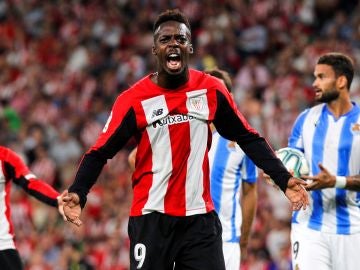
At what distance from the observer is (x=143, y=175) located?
5902mm

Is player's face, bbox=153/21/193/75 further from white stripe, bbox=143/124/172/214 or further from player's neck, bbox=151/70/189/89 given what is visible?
white stripe, bbox=143/124/172/214

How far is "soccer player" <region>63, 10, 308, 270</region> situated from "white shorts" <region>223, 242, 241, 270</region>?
1817mm

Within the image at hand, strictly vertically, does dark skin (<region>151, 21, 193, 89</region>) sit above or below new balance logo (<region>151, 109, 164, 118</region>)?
above

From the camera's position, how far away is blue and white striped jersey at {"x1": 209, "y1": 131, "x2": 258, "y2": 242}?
25.5 feet

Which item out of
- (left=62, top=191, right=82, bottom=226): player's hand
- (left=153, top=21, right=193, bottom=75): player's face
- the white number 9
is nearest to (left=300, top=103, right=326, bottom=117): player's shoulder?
(left=153, top=21, right=193, bottom=75): player's face

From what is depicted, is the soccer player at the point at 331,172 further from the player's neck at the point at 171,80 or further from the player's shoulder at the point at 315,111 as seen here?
the player's neck at the point at 171,80

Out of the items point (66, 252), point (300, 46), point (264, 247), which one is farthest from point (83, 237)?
point (300, 46)

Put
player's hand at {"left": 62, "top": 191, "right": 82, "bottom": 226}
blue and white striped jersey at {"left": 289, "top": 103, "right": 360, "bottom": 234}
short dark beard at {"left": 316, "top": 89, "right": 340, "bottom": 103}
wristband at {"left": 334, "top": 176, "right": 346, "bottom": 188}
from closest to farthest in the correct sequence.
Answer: player's hand at {"left": 62, "top": 191, "right": 82, "bottom": 226}
wristband at {"left": 334, "top": 176, "right": 346, "bottom": 188}
blue and white striped jersey at {"left": 289, "top": 103, "right": 360, "bottom": 234}
short dark beard at {"left": 316, "top": 89, "right": 340, "bottom": 103}

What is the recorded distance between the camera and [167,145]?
581cm

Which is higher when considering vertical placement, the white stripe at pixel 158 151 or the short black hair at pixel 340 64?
the short black hair at pixel 340 64

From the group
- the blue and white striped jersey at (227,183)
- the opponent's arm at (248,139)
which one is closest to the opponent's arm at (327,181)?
the opponent's arm at (248,139)

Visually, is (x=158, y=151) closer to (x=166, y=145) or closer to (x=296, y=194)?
(x=166, y=145)

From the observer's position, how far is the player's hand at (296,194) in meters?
5.74

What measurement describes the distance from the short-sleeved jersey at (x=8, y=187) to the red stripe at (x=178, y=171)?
207cm
